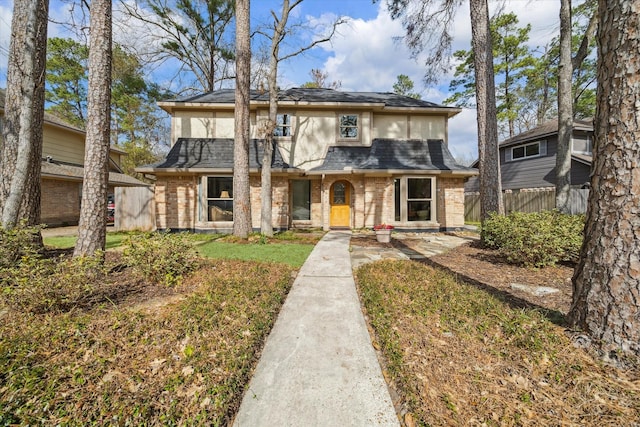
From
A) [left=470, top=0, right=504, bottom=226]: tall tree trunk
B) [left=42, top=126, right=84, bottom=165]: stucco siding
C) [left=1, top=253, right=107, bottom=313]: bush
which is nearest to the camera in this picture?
[left=1, top=253, right=107, bottom=313]: bush

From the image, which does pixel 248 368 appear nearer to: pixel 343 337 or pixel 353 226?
pixel 343 337

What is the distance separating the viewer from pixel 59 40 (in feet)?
64.0

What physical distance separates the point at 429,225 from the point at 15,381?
1107 cm

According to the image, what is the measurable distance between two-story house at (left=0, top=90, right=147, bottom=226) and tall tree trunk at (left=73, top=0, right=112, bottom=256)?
1042cm

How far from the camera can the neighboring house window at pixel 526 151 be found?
16.0m

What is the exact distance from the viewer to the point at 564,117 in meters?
7.90

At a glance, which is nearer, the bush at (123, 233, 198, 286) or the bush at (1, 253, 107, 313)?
the bush at (1, 253, 107, 313)

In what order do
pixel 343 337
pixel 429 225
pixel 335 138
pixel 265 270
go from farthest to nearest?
pixel 335 138, pixel 429 225, pixel 265 270, pixel 343 337

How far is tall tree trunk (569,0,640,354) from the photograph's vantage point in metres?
2.05

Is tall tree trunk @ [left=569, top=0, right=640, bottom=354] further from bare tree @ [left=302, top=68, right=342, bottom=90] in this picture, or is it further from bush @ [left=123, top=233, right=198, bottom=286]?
bare tree @ [left=302, top=68, right=342, bottom=90]

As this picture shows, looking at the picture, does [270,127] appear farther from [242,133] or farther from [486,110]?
[486,110]

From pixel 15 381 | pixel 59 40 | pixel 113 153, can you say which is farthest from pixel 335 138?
pixel 59 40

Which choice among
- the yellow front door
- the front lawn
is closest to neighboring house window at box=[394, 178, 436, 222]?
the yellow front door

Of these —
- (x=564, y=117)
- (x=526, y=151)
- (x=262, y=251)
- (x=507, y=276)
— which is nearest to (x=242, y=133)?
(x=262, y=251)
